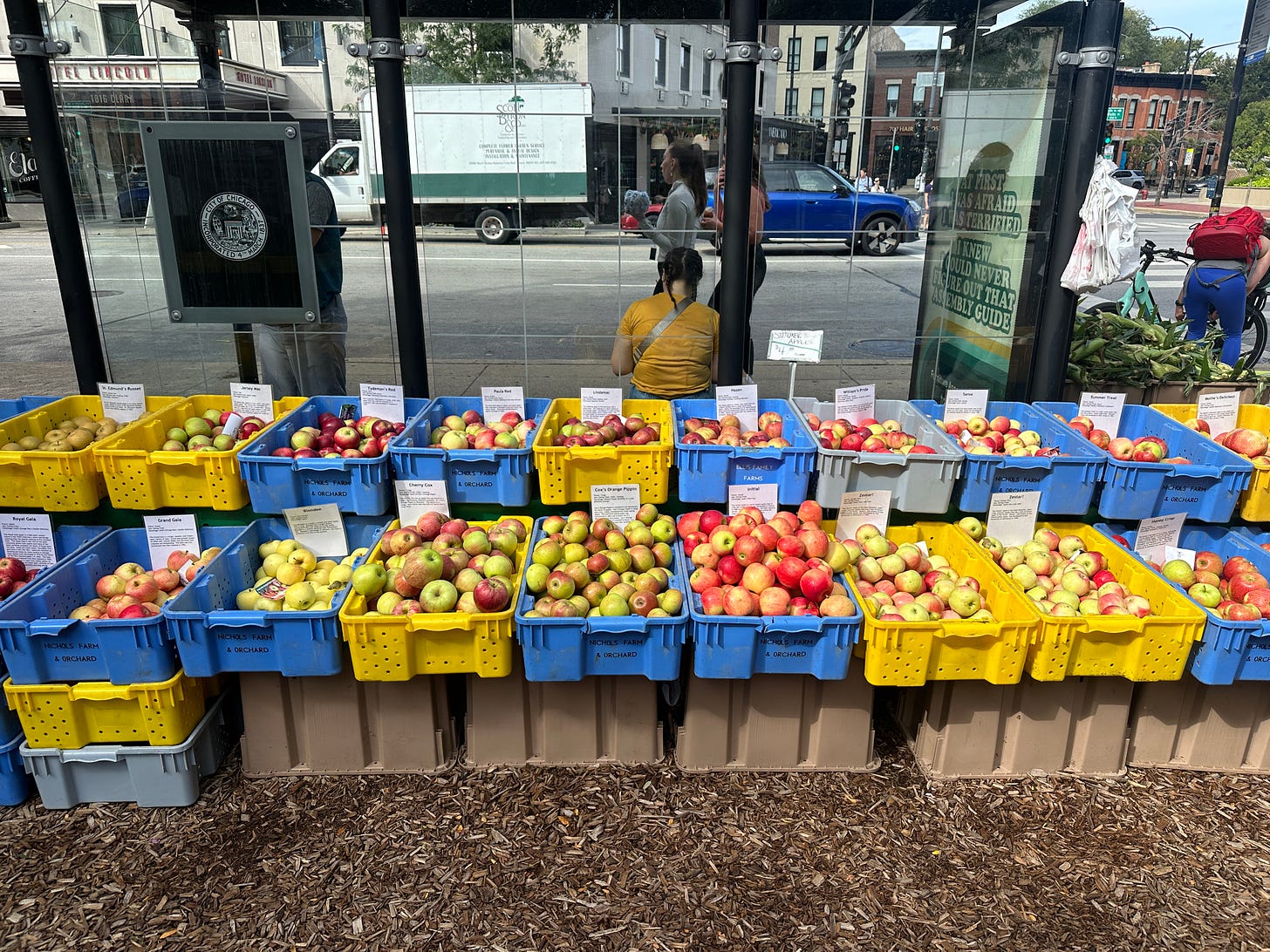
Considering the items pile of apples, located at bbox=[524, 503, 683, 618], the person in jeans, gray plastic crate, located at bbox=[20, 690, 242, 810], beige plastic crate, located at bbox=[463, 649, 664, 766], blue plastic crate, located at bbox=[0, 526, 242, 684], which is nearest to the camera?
blue plastic crate, located at bbox=[0, 526, 242, 684]

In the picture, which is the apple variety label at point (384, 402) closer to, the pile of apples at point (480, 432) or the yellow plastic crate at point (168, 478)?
the pile of apples at point (480, 432)

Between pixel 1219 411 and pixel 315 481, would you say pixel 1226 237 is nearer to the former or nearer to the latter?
pixel 1219 411

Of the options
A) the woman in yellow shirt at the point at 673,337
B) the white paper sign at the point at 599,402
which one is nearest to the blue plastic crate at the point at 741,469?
the white paper sign at the point at 599,402

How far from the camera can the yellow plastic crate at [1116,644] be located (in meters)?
3.23

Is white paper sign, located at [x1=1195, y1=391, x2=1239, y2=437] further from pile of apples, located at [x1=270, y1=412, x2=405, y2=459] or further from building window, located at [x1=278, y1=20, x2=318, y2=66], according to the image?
building window, located at [x1=278, y1=20, x2=318, y2=66]

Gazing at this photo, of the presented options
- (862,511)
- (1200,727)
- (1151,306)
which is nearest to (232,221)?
(862,511)

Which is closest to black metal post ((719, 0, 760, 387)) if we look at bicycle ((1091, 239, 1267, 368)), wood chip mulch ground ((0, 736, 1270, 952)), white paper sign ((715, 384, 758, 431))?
white paper sign ((715, 384, 758, 431))

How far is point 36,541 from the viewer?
3.90 metres

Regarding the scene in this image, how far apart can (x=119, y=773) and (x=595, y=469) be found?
7.38ft

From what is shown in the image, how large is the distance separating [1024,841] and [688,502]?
193 cm

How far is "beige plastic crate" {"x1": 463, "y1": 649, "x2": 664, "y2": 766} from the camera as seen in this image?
3.50 meters

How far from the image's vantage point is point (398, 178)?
4445 millimetres

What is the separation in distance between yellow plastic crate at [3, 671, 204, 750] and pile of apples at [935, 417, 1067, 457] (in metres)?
3.48

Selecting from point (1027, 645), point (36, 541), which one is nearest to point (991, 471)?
point (1027, 645)
